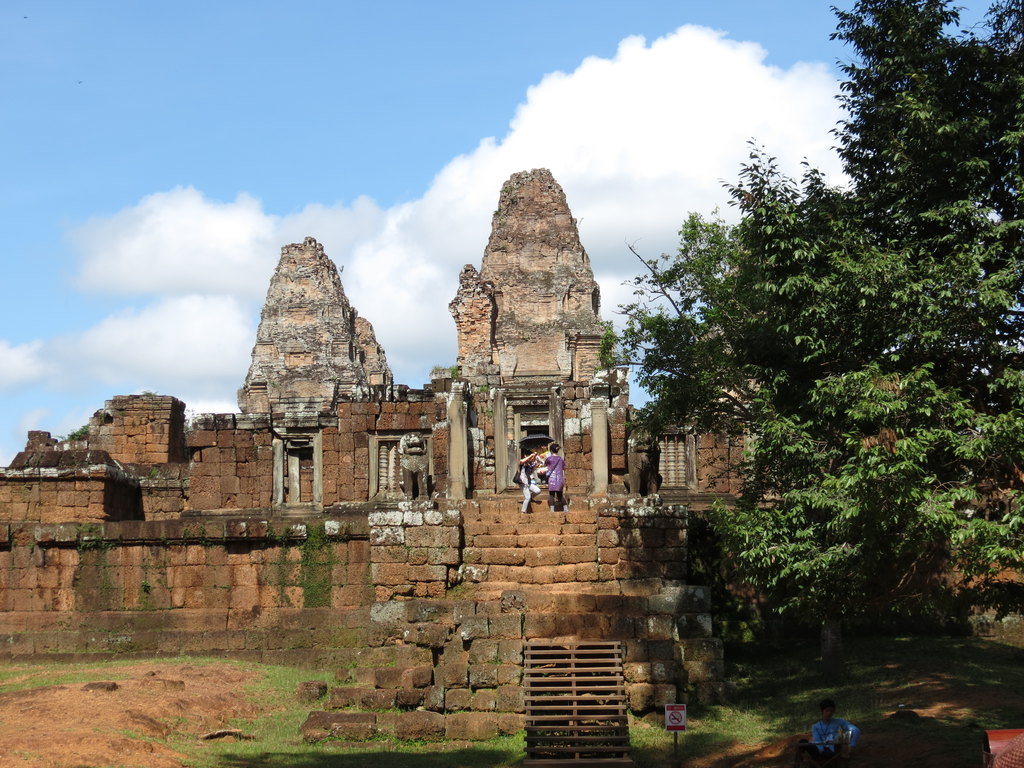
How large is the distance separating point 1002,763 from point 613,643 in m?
6.59

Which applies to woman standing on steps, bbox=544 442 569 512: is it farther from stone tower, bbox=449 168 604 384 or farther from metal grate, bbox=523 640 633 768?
stone tower, bbox=449 168 604 384

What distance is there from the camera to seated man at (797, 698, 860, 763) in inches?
489

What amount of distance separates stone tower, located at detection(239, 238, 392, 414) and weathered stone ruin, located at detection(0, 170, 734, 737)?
991 inches

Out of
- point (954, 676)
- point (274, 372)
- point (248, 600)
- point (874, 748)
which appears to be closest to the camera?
point (874, 748)

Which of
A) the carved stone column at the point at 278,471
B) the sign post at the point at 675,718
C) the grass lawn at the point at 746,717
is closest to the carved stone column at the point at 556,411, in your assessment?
the carved stone column at the point at 278,471

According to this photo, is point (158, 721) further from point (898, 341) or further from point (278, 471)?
point (278, 471)

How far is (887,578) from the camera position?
44.3ft

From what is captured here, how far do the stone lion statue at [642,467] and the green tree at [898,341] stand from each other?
426cm

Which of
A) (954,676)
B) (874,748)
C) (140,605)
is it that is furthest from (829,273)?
(140,605)

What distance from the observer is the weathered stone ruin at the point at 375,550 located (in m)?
15.8

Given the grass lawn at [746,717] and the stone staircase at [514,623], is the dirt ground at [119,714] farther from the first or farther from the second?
the stone staircase at [514,623]

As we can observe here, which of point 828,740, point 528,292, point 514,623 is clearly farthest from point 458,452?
point 528,292

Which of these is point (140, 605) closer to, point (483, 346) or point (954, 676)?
point (954, 676)

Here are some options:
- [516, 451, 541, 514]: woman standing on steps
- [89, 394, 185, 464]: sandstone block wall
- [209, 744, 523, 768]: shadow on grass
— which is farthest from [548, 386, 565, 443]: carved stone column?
[209, 744, 523, 768]: shadow on grass
